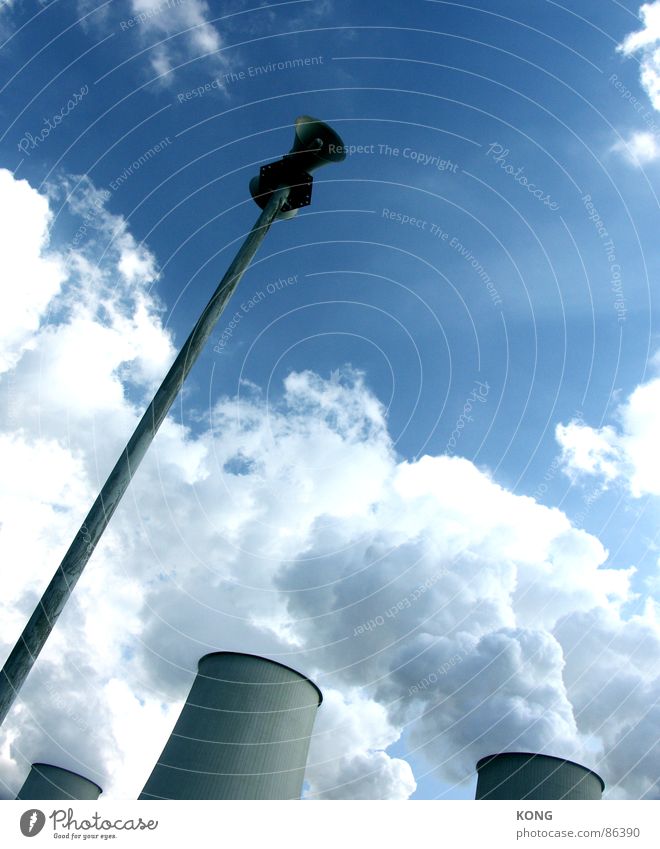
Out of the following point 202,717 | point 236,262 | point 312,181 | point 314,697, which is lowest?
point 202,717

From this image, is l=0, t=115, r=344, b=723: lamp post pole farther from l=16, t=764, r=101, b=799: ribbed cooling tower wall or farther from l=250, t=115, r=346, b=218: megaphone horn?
l=16, t=764, r=101, b=799: ribbed cooling tower wall

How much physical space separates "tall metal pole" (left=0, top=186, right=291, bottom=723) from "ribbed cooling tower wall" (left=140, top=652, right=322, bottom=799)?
26.4m

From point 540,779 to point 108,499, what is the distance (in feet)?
118

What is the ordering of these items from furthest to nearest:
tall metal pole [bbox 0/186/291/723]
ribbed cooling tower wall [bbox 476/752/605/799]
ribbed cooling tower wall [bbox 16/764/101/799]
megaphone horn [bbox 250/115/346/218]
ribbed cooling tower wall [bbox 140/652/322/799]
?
ribbed cooling tower wall [bbox 16/764/101/799] < ribbed cooling tower wall [bbox 476/752/605/799] < ribbed cooling tower wall [bbox 140/652/322/799] < megaphone horn [bbox 250/115/346/218] < tall metal pole [bbox 0/186/291/723]

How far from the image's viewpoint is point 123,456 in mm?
8125

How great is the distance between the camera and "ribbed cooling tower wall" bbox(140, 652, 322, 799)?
93.8 feet

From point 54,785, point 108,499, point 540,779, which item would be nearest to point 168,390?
point 108,499

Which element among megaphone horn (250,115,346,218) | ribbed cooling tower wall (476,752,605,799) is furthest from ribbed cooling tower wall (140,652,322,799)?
megaphone horn (250,115,346,218)

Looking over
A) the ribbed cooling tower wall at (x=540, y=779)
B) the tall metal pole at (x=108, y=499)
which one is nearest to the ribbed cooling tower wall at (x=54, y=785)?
the ribbed cooling tower wall at (x=540, y=779)
